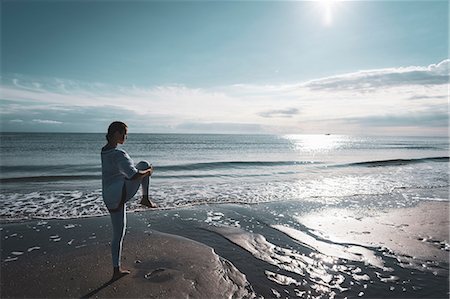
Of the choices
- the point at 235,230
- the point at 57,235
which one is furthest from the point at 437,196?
the point at 57,235

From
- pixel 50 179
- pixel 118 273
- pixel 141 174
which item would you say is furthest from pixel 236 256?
pixel 50 179

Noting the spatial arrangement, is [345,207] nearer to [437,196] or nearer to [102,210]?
[437,196]

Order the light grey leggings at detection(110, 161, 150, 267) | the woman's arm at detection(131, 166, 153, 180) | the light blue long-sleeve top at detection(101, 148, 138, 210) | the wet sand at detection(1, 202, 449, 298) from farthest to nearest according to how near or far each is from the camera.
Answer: the wet sand at detection(1, 202, 449, 298) → the light grey leggings at detection(110, 161, 150, 267) → the light blue long-sleeve top at detection(101, 148, 138, 210) → the woman's arm at detection(131, 166, 153, 180)

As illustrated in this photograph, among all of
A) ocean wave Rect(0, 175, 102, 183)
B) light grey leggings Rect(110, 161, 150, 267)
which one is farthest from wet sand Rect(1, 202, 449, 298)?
ocean wave Rect(0, 175, 102, 183)

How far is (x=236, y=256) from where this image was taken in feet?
19.8

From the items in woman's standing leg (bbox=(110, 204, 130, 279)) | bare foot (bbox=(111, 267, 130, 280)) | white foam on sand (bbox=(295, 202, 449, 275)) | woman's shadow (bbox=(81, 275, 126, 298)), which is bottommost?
white foam on sand (bbox=(295, 202, 449, 275))

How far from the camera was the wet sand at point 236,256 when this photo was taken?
4.64 m

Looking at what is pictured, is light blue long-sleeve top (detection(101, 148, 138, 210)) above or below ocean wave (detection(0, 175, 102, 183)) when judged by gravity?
above

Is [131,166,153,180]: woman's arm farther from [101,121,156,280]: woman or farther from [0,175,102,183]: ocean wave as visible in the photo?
[0,175,102,183]: ocean wave

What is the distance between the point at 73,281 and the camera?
4.82 meters

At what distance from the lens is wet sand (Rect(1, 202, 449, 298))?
4641mm

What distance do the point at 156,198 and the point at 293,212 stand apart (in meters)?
6.13

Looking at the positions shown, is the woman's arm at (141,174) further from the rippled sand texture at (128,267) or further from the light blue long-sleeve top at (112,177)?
the rippled sand texture at (128,267)

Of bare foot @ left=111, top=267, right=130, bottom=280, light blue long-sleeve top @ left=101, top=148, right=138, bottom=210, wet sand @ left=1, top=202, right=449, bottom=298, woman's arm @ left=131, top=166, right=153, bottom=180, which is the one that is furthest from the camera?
bare foot @ left=111, top=267, right=130, bottom=280
